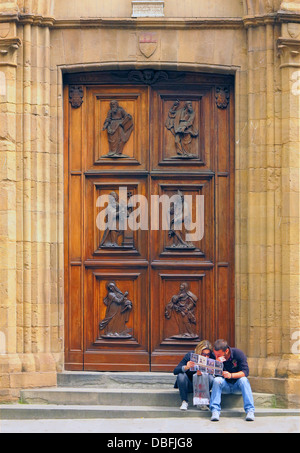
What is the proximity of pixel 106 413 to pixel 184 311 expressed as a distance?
1.61 m

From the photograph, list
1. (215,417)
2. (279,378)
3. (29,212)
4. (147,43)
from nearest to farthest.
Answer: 1. (215,417)
2. (279,378)
3. (29,212)
4. (147,43)

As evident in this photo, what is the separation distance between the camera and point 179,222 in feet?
39.8

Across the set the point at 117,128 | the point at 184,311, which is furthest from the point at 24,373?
the point at 117,128

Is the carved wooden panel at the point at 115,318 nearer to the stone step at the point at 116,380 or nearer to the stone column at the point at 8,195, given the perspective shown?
the stone step at the point at 116,380

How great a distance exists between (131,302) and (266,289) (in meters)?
1.66

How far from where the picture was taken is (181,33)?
11969mm

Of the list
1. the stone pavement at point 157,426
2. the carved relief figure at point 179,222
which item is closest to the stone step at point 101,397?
the stone pavement at point 157,426

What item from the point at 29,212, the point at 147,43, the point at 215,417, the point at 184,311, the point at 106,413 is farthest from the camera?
the point at 184,311

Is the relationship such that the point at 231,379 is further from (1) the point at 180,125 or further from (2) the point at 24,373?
(1) the point at 180,125

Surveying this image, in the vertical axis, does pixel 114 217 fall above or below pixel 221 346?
above

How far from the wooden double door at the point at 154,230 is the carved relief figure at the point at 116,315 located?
0.5 inches

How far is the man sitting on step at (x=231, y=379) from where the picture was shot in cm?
1108

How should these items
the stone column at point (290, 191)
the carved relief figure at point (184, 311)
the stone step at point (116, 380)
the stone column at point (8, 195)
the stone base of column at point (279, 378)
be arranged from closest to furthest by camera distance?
the stone base of column at point (279, 378), the stone column at point (290, 191), the stone column at point (8, 195), the stone step at point (116, 380), the carved relief figure at point (184, 311)

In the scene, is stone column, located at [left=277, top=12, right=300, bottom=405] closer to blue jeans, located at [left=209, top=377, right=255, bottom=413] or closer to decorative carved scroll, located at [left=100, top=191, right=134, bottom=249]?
blue jeans, located at [left=209, top=377, right=255, bottom=413]
